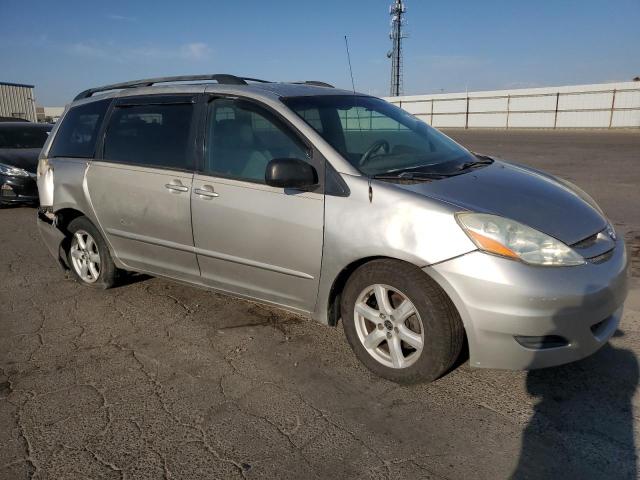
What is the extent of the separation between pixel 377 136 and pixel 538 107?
36475 mm

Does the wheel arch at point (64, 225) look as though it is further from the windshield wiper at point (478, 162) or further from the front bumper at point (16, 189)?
the front bumper at point (16, 189)

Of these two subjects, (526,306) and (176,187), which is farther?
(176,187)

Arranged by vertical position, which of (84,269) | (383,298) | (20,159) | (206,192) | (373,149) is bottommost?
(84,269)

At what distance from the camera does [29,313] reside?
4281 millimetres

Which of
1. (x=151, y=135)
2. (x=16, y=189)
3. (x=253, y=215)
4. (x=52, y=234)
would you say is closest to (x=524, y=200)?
(x=253, y=215)

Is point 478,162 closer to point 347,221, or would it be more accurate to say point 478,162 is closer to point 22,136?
point 347,221

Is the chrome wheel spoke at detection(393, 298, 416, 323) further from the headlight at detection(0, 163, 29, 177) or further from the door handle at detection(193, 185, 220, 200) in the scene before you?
the headlight at detection(0, 163, 29, 177)

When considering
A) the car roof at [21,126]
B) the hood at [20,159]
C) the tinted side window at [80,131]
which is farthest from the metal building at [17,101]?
the tinted side window at [80,131]

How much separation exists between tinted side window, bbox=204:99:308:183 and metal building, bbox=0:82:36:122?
31.2 meters

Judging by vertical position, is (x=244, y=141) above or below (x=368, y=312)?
above

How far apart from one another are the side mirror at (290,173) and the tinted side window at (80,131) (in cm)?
221

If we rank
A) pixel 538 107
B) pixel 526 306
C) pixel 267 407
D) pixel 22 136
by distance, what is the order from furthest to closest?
pixel 538 107 < pixel 22 136 < pixel 267 407 < pixel 526 306

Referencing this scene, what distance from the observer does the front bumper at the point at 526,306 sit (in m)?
2.57

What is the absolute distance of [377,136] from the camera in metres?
3.80
